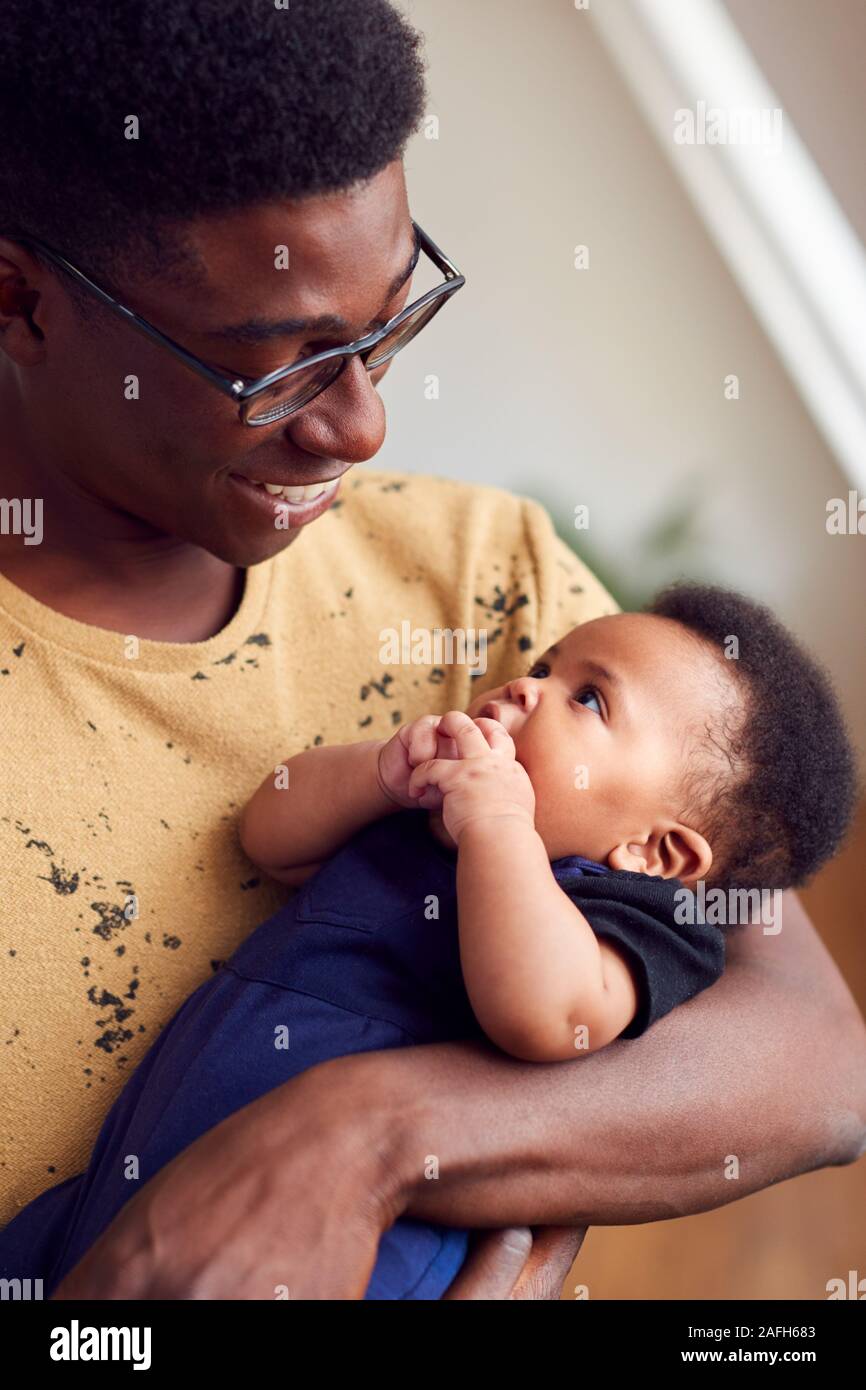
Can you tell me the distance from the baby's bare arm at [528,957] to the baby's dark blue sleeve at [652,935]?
20 millimetres

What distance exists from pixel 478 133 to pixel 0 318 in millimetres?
1940

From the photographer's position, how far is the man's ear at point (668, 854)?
4.23ft

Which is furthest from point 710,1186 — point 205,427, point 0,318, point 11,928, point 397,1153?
point 0,318

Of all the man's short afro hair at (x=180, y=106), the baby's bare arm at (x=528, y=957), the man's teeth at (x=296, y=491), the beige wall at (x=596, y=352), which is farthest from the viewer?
the beige wall at (x=596, y=352)

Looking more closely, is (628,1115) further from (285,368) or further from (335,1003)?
(285,368)

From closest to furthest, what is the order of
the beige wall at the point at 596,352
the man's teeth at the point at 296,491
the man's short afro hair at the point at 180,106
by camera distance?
the man's short afro hair at the point at 180,106, the man's teeth at the point at 296,491, the beige wall at the point at 596,352

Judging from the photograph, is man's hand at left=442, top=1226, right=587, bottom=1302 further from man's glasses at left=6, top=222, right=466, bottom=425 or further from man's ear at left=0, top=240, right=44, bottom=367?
man's ear at left=0, top=240, right=44, bottom=367

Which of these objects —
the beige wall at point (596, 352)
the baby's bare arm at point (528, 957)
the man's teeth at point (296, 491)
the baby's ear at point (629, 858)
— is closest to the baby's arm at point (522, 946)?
the baby's bare arm at point (528, 957)

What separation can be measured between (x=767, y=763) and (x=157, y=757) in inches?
25.4

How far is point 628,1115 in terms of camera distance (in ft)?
3.90

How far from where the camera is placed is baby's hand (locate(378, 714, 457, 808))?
1.26 metres

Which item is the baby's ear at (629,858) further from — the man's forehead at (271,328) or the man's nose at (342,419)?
the man's forehead at (271,328)

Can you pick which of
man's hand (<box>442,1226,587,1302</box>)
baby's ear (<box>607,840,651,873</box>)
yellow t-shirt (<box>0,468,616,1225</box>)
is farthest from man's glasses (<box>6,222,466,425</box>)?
man's hand (<box>442,1226,587,1302</box>)

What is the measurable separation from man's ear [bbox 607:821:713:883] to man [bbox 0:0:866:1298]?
14cm
